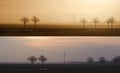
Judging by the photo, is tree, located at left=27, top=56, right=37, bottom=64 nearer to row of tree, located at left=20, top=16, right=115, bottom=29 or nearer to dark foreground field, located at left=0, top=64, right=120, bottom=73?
dark foreground field, located at left=0, top=64, right=120, bottom=73

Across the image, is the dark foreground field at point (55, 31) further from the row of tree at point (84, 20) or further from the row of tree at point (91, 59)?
the row of tree at point (91, 59)

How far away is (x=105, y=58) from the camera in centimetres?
579

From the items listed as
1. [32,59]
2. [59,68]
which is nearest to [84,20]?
[59,68]

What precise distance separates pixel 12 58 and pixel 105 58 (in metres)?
0.89

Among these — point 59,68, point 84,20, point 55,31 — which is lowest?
point 59,68

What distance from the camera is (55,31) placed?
19.0 feet

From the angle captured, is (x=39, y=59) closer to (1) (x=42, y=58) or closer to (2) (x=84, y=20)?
(1) (x=42, y=58)

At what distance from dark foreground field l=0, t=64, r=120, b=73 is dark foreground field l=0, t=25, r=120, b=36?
1.00 feet

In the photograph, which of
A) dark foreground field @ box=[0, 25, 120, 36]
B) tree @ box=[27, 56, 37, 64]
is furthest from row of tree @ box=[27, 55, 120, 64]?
dark foreground field @ box=[0, 25, 120, 36]

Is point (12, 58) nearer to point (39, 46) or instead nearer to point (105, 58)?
point (39, 46)

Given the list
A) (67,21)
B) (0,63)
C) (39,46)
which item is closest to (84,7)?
(67,21)

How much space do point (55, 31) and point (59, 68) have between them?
0.36m

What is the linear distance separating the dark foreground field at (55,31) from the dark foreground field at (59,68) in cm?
30

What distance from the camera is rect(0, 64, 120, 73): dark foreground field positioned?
18.9ft
